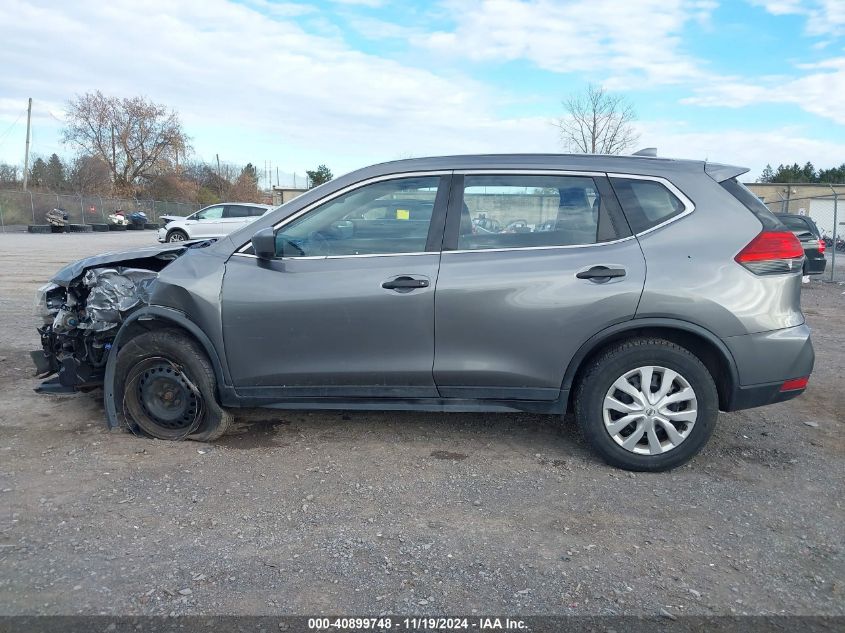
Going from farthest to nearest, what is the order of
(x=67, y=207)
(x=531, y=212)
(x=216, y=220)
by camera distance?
(x=67, y=207) < (x=216, y=220) < (x=531, y=212)

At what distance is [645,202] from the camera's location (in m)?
3.78

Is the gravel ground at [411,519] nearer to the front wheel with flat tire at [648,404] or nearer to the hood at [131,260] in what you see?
the front wheel with flat tire at [648,404]

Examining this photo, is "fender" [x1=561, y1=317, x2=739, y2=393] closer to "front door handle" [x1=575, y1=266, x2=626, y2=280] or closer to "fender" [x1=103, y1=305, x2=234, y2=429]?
"front door handle" [x1=575, y1=266, x2=626, y2=280]

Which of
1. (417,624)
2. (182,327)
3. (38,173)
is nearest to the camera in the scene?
(417,624)

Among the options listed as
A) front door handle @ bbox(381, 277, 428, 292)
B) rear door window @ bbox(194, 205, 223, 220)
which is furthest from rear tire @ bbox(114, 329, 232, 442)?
rear door window @ bbox(194, 205, 223, 220)

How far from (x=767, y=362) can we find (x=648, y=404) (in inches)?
27.8

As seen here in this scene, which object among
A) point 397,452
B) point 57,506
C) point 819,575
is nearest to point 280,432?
point 397,452

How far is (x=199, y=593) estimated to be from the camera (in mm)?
2639

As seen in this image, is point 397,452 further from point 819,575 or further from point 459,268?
point 819,575

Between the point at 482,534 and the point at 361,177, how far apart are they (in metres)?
2.22

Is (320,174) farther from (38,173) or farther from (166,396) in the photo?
(166,396)

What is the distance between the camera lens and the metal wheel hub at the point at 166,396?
4102mm

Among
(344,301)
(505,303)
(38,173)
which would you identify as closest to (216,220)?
(344,301)

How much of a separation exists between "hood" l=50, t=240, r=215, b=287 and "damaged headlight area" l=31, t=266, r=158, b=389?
49mm
